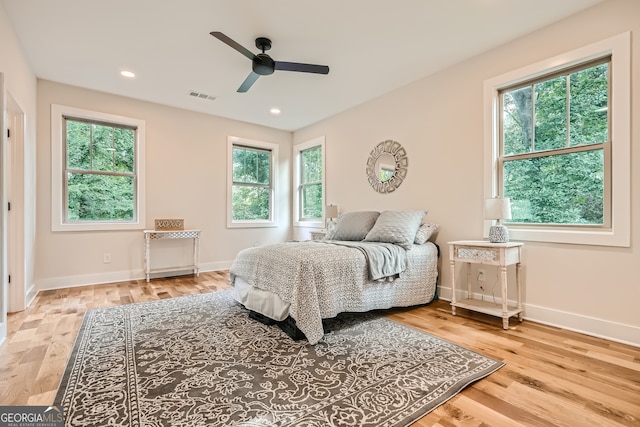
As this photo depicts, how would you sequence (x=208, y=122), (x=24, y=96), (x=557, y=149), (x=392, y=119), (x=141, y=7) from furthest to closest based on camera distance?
(x=208, y=122), (x=392, y=119), (x=24, y=96), (x=557, y=149), (x=141, y=7)

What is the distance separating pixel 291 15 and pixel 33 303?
4.01 meters

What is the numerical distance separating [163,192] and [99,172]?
85cm

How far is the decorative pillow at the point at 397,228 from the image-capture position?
3158mm

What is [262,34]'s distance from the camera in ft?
9.32

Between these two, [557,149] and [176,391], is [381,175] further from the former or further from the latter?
[176,391]

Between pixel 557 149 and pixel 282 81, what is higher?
pixel 282 81

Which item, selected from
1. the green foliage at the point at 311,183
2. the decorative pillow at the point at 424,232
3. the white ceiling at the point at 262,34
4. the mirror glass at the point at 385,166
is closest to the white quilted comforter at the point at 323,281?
the decorative pillow at the point at 424,232

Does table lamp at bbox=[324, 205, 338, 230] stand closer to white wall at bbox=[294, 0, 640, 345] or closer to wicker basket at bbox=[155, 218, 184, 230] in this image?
white wall at bbox=[294, 0, 640, 345]

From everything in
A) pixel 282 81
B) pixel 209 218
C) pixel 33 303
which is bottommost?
pixel 33 303

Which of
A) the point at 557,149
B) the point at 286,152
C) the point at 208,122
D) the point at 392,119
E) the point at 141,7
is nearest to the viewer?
the point at 141,7

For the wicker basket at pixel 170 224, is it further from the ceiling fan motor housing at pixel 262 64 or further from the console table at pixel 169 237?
the ceiling fan motor housing at pixel 262 64

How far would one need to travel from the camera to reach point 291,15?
101 inches

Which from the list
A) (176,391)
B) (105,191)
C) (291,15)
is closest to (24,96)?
(105,191)

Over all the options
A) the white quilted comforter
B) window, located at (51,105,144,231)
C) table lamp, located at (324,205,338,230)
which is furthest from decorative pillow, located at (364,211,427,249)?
window, located at (51,105,144,231)
